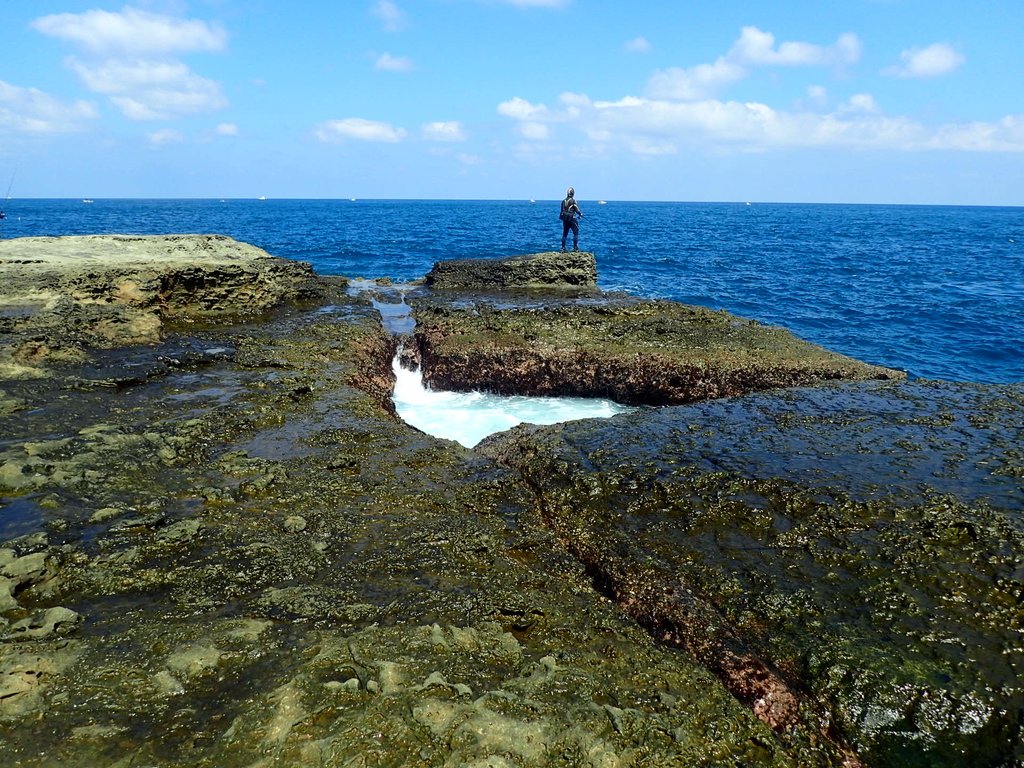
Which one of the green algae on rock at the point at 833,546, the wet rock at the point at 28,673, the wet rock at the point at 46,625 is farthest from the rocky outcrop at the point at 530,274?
the wet rock at the point at 28,673

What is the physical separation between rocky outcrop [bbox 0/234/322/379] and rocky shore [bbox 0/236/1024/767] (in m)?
0.35

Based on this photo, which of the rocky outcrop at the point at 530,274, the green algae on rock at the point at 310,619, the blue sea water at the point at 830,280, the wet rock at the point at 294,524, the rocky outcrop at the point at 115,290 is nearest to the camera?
the green algae on rock at the point at 310,619

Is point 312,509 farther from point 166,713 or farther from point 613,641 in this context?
point 613,641

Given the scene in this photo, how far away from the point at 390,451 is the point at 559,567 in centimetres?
353

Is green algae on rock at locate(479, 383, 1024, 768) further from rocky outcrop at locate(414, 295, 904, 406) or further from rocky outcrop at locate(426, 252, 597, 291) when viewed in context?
rocky outcrop at locate(426, 252, 597, 291)

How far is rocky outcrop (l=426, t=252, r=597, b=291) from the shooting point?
23.9 m

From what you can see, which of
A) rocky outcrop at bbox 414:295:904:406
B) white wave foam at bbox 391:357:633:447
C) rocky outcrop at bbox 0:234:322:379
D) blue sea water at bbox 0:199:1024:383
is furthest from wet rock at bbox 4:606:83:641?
blue sea water at bbox 0:199:1024:383

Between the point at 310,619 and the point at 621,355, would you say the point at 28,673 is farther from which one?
the point at 621,355

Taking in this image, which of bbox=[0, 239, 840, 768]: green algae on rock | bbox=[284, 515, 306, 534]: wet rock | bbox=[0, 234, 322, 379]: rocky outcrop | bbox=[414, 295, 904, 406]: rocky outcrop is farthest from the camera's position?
bbox=[414, 295, 904, 406]: rocky outcrop

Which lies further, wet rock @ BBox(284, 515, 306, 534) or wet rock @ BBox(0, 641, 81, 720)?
wet rock @ BBox(284, 515, 306, 534)

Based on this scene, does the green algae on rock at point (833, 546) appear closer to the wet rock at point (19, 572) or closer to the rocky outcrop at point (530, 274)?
the wet rock at point (19, 572)

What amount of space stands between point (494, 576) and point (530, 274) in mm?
19343

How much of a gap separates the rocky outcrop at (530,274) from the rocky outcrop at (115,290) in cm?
621

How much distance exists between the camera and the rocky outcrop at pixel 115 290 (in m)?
12.5
